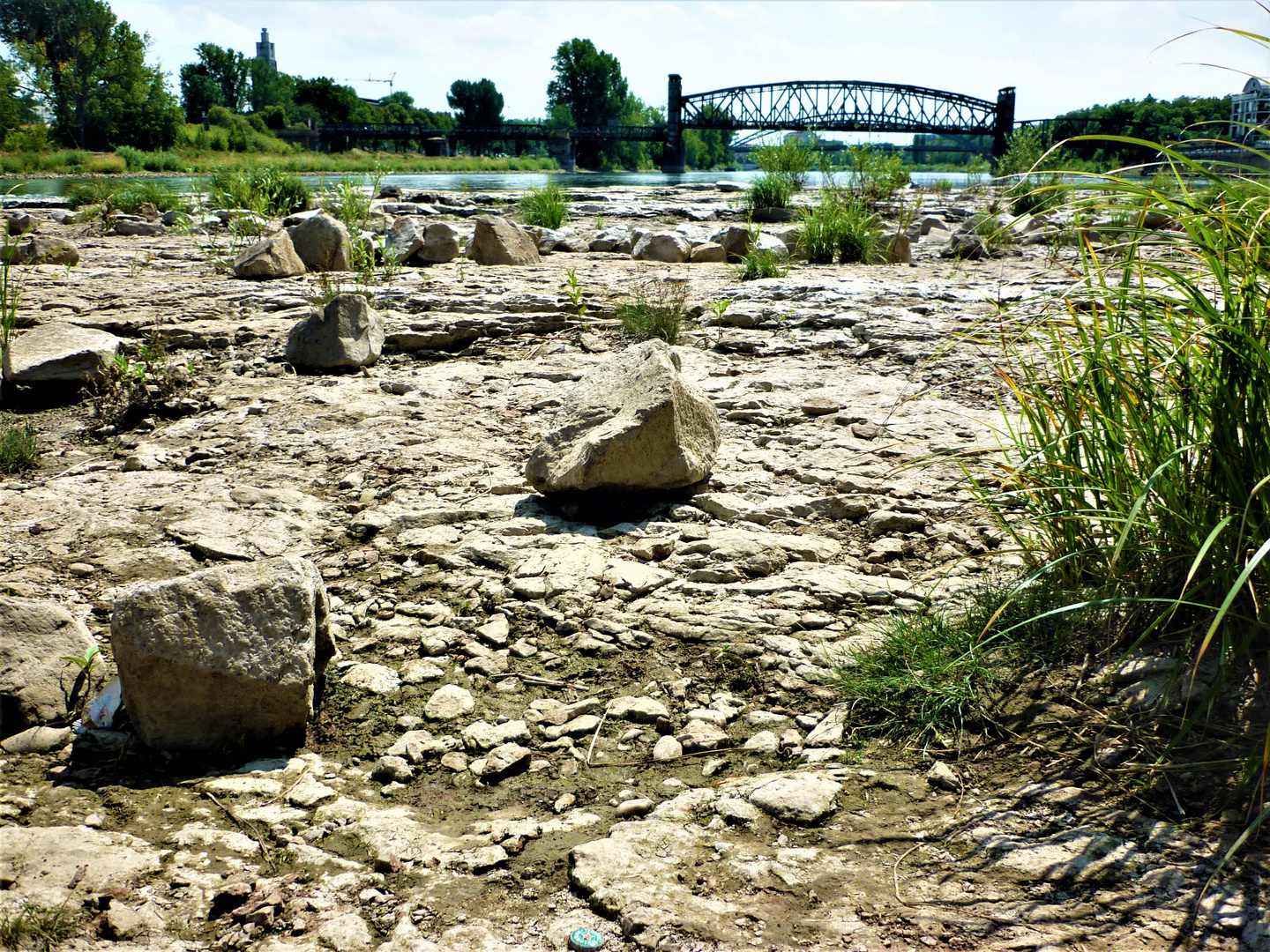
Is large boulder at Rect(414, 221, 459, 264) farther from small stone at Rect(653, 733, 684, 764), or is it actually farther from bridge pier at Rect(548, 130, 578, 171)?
bridge pier at Rect(548, 130, 578, 171)

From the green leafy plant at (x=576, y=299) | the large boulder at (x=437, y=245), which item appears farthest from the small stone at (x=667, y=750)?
the large boulder at (x=437, y=245)

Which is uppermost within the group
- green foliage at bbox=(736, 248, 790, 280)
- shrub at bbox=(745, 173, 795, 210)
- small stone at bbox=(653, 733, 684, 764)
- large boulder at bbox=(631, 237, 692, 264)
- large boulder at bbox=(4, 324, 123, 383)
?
shrub at bbox=(745, 173, 795, 210)

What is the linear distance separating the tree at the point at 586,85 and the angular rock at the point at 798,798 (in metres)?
89.6

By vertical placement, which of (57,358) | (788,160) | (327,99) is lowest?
(57,358)

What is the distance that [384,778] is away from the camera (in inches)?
75.7

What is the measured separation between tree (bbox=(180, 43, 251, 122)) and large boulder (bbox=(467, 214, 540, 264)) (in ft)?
255

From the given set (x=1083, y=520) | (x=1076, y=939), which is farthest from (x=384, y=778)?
(x=1083, y=520)

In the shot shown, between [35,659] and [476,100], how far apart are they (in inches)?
3654

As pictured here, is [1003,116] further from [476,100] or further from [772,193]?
[476,100]

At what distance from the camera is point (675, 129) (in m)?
54.9

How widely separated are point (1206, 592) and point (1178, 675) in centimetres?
20

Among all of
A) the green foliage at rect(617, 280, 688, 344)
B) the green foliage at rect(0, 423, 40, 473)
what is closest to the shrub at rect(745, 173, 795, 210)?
the green foliage at rect(617, 280, 688, 344)

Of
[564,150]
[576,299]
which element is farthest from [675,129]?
[576,299]

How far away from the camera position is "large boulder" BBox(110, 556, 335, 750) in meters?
1.90
